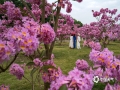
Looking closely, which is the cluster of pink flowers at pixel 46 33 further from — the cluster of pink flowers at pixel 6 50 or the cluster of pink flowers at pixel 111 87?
the cluster of pink flowers at pixel 111 87

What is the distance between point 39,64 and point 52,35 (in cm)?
48

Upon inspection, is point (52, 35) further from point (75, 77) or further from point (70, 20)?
point (70, 20)

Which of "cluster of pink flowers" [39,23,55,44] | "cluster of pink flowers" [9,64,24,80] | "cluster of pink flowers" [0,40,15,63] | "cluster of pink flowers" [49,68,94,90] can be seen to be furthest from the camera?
"cluster of pink flowers" [9,64,24,80]

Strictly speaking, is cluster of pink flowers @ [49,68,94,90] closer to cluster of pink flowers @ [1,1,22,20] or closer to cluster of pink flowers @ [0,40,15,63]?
cluster of pink flowers @ [0,40,15,63]

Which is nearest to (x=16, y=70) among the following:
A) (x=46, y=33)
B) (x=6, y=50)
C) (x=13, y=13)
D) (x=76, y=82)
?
(x=13, y=13)

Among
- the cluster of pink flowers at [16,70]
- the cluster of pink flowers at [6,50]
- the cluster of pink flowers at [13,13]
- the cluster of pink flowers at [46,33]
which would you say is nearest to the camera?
the cluster of pink flowers at [6,50]

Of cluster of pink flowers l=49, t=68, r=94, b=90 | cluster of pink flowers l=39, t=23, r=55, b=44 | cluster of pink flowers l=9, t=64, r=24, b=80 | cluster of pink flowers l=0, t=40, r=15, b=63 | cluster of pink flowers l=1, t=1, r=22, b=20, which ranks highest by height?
cluster of pink flowers l=1, t=1, r=22, b=20

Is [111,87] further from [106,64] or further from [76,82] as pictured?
[76,82]

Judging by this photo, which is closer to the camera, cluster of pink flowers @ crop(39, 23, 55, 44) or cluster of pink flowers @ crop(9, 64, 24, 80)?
cluster of pink flowers @ crop(39, 23, 55, 44)

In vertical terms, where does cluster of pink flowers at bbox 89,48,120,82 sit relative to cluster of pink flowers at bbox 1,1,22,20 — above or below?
below

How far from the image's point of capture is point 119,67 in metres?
1.20

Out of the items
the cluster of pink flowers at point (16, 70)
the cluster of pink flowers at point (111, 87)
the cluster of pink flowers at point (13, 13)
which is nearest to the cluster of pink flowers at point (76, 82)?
the cluster of pink flowers at point (111, 87)

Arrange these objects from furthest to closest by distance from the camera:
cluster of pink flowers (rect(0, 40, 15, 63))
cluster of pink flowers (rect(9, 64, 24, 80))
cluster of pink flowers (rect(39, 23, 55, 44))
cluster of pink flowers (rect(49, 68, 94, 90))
Result: cluster of pink flowers (rect(9, 64, 24, 80)), cluster of pink flowers (rect(39, 23, 55, 44)), cluster of pink flowers (rect(0, 40, 15, 63)), cluster of pink flowers (rect(49, 68, 94, 90))

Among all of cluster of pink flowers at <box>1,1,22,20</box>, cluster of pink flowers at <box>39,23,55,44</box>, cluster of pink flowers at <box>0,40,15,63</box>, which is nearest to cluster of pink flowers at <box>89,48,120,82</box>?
cluster of pink flowers at <box>39,23,55,44</box>
